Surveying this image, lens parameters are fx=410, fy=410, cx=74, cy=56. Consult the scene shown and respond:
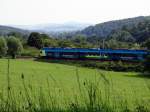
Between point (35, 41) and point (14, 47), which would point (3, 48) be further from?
point (35, 41)

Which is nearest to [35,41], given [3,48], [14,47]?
[14,47]

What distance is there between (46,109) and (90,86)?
43cm

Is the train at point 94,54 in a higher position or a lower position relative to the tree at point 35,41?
lower

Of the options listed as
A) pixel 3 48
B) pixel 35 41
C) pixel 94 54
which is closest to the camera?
pixel 94 54

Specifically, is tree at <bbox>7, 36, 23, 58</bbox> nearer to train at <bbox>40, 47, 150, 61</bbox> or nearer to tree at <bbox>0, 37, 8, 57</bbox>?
tree at <bbox>0, 37, 8, 57</bbox>

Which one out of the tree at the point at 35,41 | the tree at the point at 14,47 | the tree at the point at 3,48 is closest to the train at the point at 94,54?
the tree at the point at 3,48

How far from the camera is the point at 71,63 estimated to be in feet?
240

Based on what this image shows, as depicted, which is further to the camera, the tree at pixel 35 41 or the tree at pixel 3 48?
the tree at pixel 35 41

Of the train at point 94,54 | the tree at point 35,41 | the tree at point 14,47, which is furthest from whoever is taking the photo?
the tree at point 35,41

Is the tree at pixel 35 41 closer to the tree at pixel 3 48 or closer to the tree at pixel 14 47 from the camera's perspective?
the tree at pixel 14 47

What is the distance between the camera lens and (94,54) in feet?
249

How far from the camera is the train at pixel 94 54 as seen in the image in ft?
234

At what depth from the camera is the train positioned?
234 feet

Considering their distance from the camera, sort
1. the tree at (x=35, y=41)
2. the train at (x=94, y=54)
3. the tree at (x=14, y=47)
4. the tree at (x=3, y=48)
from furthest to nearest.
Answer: the tree at (x=35, y=41), the tree at (x=14, y=47), the tree at (x=3, y=48), the train at (x=94, y=54)
